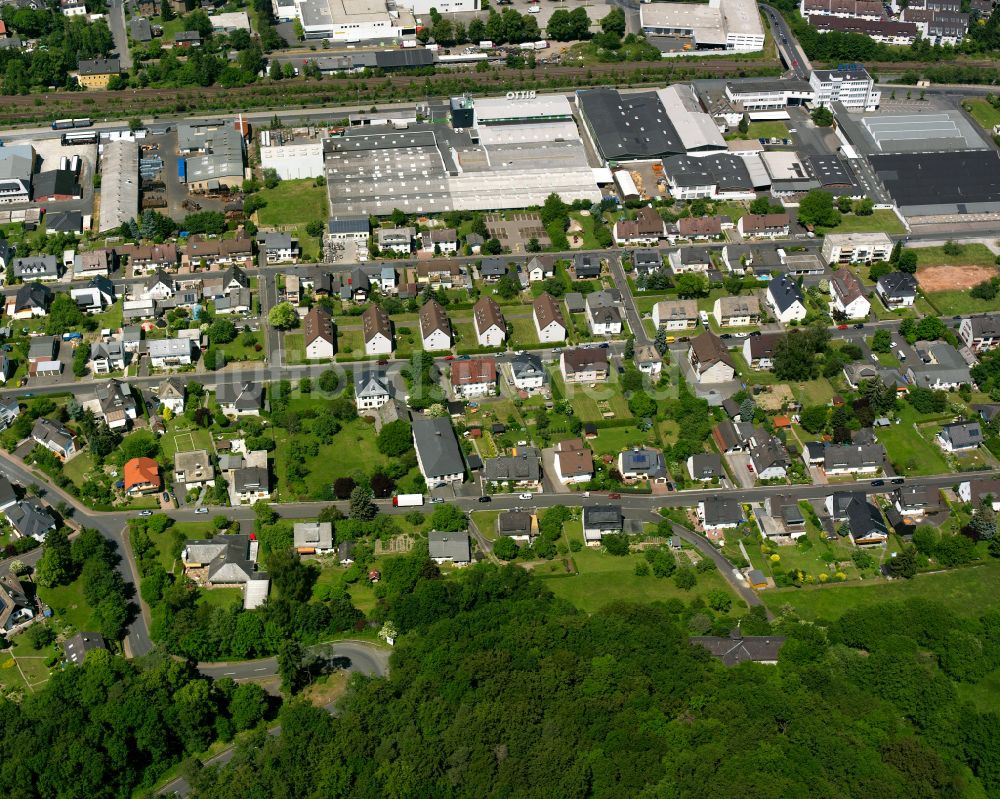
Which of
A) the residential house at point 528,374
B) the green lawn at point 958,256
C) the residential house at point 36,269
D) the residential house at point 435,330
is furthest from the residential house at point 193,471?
the green lawn at point 958,256

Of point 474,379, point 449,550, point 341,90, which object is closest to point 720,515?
point 449,550

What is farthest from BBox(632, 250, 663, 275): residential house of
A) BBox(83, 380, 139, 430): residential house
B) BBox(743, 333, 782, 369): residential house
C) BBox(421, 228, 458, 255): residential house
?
BBox(83, 380, 139, 430): residential house

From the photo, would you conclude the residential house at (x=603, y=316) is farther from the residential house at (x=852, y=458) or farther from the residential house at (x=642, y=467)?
the residential house at (x=852, y=458)

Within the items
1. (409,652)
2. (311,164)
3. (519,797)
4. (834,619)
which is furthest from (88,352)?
(834,619)

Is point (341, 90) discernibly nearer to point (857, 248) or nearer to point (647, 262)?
point (647, 262)

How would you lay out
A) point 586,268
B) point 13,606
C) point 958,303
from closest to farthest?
point 13,606 < point 958,303 < point 586,268

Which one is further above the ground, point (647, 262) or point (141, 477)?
point (647, 262)

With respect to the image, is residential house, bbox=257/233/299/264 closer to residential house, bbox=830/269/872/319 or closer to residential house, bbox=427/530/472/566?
residential house, bbox=427/530/472/566
